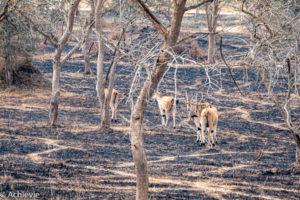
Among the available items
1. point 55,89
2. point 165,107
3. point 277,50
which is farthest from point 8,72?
point 277,50

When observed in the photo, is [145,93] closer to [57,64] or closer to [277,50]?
[277,50]

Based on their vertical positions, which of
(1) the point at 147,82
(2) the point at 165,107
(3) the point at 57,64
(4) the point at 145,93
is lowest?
(2) the point at 165,107

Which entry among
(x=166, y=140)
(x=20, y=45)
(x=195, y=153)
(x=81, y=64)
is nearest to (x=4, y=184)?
(x=195, y=153)

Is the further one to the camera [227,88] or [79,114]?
[227,88]

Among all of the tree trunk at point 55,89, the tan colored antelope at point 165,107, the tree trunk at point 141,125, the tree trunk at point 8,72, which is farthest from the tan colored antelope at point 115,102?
the tree trunk at point 141,125

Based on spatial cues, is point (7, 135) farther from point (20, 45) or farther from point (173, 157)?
point (20, 45)

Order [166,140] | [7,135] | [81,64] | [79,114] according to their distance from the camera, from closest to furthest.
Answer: [7,135]
[166,140]
[79,114]
[81,64]

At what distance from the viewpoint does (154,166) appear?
11656mm

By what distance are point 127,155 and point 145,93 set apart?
6.31m

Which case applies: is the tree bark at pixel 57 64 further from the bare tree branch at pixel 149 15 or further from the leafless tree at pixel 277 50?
the bare tree branch at pixel 149 15

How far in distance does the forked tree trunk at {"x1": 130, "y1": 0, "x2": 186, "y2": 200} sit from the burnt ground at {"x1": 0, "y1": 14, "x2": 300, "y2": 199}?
1.03 ft

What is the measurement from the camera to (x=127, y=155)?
1275 cm

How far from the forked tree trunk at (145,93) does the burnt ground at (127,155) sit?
1.03 ft

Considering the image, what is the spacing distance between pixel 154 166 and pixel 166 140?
3.79m
